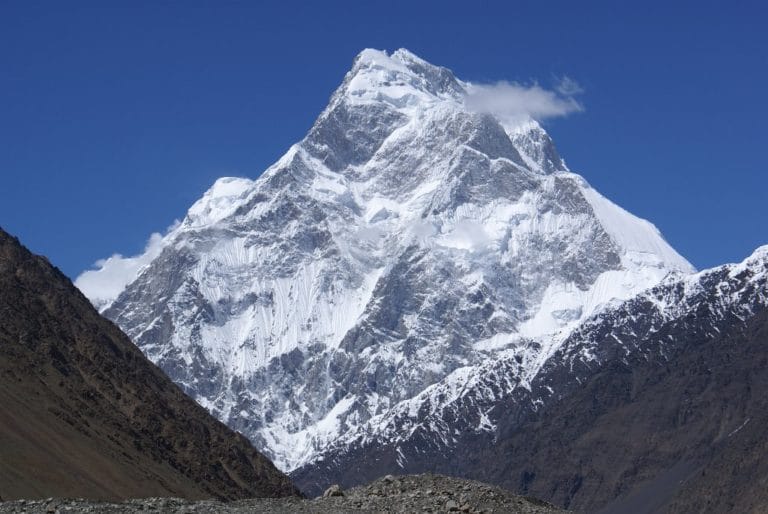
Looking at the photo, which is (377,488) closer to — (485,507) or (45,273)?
(485,507)

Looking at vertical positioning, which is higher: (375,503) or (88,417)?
(88,417)

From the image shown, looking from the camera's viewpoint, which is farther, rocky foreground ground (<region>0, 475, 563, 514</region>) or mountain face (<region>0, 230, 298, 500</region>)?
mountain face (<region>0, 230, 298, 500</region>)

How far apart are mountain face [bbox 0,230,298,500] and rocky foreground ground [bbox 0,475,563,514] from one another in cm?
4603

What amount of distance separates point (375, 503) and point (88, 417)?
8883 cm

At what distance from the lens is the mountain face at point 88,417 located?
13088 cm

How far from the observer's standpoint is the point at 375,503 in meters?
69.4

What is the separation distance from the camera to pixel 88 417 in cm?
15350

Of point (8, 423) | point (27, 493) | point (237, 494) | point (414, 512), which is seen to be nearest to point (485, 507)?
point (414, 512)

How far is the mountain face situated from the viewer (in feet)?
429

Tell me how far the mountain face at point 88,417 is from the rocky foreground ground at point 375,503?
46.0 meters

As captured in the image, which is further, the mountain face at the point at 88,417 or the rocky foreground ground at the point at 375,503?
the mountain face at the point at 88,417

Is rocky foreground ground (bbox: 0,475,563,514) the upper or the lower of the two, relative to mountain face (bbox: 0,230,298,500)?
lower

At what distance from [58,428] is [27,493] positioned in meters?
26.2

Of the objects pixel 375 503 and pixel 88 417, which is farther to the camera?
pixel 88 417
